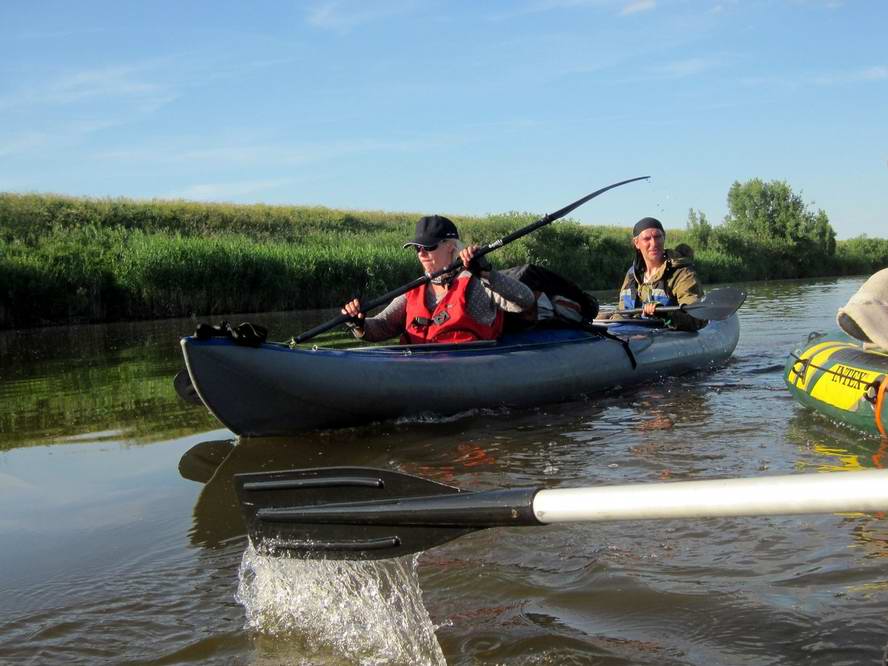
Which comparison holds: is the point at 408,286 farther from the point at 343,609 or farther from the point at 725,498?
the point at 725,498

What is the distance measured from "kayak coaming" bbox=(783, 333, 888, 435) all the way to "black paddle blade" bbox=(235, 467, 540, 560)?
2.89 metres

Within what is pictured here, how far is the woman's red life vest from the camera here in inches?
227

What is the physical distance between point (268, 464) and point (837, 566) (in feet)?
9.60

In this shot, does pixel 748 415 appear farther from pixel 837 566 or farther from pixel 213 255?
pixel 213 255

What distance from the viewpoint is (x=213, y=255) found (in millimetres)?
16891

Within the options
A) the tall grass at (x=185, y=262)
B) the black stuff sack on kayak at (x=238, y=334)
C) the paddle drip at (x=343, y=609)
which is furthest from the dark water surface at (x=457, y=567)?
the tall grass at (x=185, y=262)

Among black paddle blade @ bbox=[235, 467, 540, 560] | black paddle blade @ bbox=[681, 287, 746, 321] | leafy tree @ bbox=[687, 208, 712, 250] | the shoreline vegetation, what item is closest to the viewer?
black paddle blade @ bbox=[235, 467, 540, 560]

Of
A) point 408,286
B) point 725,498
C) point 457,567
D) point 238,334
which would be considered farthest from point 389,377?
point 725,498

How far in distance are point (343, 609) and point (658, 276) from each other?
19.4 feet

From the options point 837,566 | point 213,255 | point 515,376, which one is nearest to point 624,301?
point 515,376

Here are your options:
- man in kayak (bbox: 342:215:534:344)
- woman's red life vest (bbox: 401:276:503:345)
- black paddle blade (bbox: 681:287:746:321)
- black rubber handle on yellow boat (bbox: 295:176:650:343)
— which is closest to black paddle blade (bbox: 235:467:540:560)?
black rubber handle on yellow boat (bbox: 295:176:650:343)

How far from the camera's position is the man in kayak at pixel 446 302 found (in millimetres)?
5633

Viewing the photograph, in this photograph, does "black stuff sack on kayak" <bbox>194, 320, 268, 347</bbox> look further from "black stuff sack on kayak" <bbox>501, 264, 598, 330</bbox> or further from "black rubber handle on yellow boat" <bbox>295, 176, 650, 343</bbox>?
"black stuff sack on kayak" <bbox>501, 264, 598, 330</bbox>

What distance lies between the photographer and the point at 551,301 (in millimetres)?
6410
